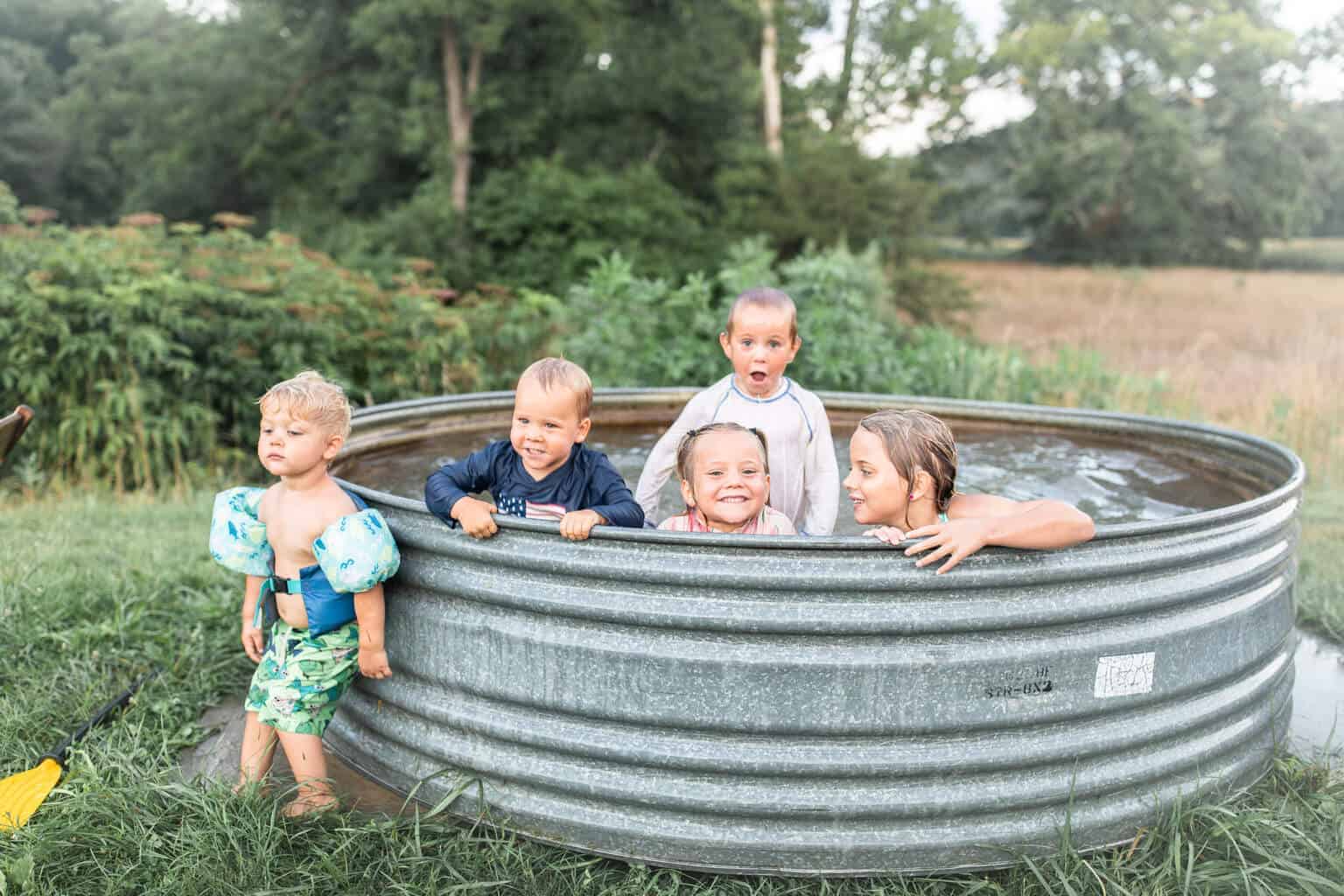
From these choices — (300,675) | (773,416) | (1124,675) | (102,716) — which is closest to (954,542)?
(1124,675)

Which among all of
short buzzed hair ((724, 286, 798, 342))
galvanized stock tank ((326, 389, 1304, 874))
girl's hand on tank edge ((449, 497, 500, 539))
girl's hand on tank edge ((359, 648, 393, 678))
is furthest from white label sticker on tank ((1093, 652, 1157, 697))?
girl's hand on tank edge ((359, 648, 393, 678))

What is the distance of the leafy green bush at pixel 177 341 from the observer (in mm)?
6488

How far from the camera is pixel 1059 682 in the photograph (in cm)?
249

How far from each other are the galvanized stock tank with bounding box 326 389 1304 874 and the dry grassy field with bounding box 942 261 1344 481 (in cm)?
563

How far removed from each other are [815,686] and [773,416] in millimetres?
1137

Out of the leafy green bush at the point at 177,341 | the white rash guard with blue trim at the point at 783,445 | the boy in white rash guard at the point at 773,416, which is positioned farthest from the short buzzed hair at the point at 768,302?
the leafy green bush at the point at 177,341

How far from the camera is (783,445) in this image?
3359mm

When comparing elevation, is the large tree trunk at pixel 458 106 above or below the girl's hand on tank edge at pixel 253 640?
above

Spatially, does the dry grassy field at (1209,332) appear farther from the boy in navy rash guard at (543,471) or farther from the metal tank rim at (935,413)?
the boy in navy rash guard at (543,471)

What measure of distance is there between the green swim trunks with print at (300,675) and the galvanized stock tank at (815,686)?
16cm

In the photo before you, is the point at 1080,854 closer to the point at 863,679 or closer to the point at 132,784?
the point at 863,679

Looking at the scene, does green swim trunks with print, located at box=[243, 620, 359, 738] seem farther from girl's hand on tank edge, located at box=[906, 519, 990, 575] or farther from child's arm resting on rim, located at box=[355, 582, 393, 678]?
girl's hand on tank edge, located at box=[906, 519, 990, 575]

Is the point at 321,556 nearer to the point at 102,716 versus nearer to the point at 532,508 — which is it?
the point at 532,508

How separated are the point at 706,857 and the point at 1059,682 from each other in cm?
87
